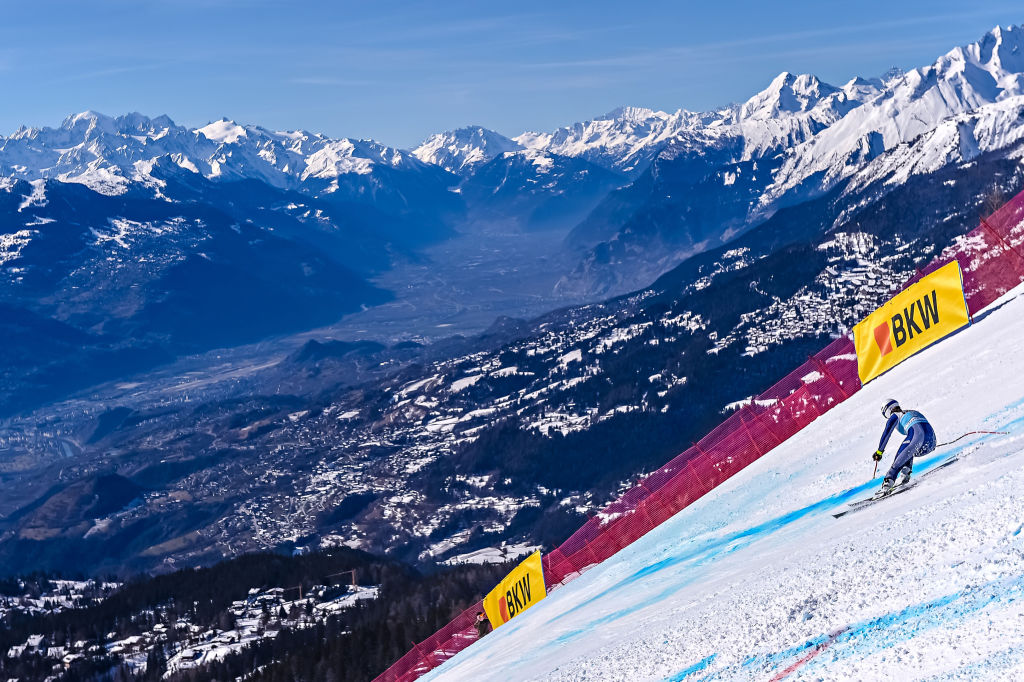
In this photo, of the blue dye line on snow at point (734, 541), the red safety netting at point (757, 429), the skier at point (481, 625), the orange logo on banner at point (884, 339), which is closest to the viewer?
the blue dye line on snow at point (734, 541)

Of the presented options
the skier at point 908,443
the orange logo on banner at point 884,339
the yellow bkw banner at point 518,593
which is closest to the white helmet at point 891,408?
the skier at point 908,443

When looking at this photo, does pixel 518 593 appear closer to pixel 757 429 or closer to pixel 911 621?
pixel 757 429

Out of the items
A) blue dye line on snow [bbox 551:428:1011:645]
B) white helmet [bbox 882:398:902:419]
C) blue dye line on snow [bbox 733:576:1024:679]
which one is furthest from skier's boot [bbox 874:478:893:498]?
blue dye line on snow [bbox 733:576:1024:679]

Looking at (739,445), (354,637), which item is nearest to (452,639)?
(739,445)

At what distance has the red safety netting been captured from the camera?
39531 mm

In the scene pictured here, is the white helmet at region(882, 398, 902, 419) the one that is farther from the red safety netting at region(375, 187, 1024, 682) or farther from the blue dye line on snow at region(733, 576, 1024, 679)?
the red safety netting at region(375, 187, 1024, 682)

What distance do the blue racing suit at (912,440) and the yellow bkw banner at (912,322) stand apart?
496 inches

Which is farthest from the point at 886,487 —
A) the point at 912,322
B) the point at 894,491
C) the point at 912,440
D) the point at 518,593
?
the point at 518,593

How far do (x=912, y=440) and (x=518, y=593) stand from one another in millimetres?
25957

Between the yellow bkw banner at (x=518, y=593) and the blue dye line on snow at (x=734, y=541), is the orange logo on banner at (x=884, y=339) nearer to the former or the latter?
the blue dye line on snow at (x=734, y=541)

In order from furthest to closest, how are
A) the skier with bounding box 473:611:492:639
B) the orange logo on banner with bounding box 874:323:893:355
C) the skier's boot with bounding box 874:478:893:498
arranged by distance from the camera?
the skier with bounding box 473:611:492:639
the orange logo on banner with bounding box 874:323:893:355
the skier's boot with bounding box 874:478:893:498

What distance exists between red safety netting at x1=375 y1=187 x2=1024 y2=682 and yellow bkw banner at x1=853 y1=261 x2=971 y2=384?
1264 mm

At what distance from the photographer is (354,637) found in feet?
373

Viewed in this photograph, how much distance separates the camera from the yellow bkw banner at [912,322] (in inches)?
1425
